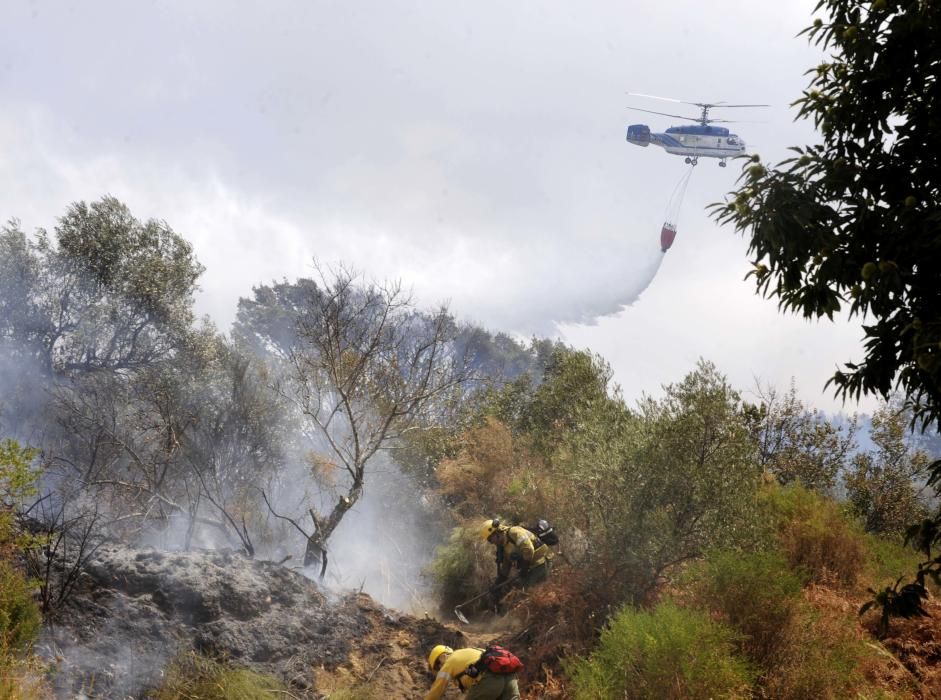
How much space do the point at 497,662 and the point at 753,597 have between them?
10.7ft

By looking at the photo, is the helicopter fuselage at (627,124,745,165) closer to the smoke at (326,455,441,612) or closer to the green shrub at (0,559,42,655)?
the smoke at (326,455,441,612)

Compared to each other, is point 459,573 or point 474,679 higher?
point 459,573

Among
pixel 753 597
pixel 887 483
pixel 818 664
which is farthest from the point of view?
pixel 887 483

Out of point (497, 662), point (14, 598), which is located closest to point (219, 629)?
point (14, 598)

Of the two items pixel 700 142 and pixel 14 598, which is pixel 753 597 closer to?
pixel 14 598

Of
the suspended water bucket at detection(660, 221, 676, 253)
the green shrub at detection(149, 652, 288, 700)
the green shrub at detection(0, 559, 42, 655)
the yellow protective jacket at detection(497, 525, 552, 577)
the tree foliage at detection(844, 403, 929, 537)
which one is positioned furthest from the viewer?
the suspended water bucket at detection(660, 221, 676, 253)

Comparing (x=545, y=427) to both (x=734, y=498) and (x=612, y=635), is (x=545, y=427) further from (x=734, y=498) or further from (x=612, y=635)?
(x=612, y=635)

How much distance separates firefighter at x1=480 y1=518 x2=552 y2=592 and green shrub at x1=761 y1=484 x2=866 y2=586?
4.08m

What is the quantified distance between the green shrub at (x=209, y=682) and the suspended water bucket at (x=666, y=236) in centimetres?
3664

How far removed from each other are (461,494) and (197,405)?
8.25 m

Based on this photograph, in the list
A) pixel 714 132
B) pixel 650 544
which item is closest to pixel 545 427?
pixel 650 544

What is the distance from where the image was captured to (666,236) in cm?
→ 4022

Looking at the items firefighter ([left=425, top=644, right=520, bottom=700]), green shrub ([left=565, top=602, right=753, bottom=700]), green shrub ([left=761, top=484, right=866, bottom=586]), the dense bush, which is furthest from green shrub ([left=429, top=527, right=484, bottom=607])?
the dense bush

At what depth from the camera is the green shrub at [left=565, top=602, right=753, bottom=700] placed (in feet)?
21.6
